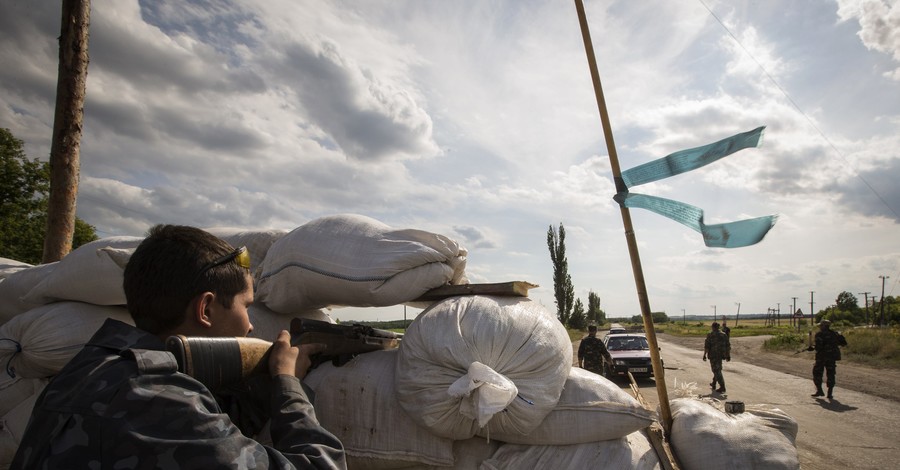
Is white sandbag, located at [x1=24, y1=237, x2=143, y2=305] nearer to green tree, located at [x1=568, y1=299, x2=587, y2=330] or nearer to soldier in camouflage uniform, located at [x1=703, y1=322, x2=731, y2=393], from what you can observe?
soldier in camouflage uniform, located at [x1=703, y1=322, x2=731, y2=393]

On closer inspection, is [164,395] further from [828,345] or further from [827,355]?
[828,345]

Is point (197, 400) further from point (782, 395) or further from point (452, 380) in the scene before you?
point (782, 395)

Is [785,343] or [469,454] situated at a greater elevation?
[469,454]

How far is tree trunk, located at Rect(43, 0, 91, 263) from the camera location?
14.3 ft

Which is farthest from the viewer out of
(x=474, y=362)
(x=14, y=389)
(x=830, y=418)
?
(x=830, y=418)

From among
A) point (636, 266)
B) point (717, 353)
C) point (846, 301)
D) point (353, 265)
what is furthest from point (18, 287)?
point (846, 301)

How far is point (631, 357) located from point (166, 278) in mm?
12749

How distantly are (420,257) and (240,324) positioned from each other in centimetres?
129

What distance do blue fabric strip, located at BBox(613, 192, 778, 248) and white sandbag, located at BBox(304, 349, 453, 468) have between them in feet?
5.19

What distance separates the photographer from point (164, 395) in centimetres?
114

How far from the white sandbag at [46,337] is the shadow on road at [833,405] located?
10.8 metres

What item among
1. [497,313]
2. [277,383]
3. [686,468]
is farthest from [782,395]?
[277,383]

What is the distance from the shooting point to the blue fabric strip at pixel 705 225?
2293 mm

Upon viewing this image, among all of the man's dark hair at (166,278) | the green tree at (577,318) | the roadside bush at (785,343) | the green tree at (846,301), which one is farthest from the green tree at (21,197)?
the green tree at (846,301)
